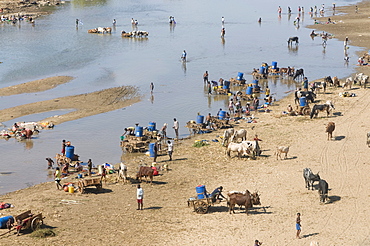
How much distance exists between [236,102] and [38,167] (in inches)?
595

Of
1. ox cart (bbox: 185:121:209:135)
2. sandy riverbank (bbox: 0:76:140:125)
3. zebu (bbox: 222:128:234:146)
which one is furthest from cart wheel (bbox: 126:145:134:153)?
sandy riverbank (bbox: 0:76:140:125)

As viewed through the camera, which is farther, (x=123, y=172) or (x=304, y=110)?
(x=304, y=110)

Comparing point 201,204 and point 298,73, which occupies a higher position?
point 298,73

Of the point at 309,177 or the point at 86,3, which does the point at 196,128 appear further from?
the point at 86,3

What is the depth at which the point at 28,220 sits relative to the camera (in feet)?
64.4

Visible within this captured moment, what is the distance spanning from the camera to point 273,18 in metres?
86.2

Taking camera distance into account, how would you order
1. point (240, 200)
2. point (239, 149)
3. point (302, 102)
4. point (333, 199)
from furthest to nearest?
point (302, 102) < point (239, 149) < point (333, 199) < point (240, 200)

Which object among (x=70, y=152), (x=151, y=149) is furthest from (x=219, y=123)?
(x=70, y=152)

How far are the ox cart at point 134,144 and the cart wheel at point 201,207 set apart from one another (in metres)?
9.42

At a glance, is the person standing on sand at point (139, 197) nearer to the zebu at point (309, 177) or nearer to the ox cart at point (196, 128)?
the zebu at point (309, 177)

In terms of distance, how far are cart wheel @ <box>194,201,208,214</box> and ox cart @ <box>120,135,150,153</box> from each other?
942 cm

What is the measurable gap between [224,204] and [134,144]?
9.39m

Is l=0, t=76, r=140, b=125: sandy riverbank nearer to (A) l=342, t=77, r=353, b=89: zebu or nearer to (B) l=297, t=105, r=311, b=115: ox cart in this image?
(B) l=297, t=105, r=311, b=115: ox cart

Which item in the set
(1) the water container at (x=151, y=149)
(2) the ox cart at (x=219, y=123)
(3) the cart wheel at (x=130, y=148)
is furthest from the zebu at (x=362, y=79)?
(3) the cart wheel at (x=130, y=148)
